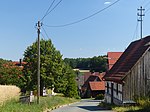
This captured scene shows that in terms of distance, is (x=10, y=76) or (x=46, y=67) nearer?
(x=46, y=67)

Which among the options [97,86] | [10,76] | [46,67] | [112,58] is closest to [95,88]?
[97,86]

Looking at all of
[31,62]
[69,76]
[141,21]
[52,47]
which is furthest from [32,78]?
[141,21]

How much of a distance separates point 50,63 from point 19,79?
6.89m

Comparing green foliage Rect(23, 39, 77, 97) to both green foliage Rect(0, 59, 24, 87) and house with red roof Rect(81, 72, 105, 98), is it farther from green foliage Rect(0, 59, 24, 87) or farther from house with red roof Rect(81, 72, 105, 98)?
house with red roof Rect(81, 72, 105, 98)

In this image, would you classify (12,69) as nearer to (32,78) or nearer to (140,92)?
(32,78)

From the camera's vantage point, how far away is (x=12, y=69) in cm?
6053

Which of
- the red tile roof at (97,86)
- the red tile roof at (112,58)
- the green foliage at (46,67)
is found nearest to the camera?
the green foliage at (46,67)

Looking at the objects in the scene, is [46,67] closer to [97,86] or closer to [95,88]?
[95,88]

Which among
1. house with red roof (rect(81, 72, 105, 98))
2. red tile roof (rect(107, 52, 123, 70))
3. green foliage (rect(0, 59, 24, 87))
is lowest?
house with red roof (rect(81, 72, 105, 98))

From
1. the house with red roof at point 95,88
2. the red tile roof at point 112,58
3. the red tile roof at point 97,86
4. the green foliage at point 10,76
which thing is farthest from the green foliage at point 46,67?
the red tile roof at point 97,86

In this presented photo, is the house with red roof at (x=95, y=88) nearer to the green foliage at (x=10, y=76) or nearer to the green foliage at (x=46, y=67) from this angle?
the green foliage at (x=10, y=76)

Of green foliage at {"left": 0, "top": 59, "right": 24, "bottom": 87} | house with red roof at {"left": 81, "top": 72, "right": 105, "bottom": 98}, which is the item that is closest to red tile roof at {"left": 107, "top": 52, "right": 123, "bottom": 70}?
green foliage at {"left": 0, "top": 59, "right": 24, "bottom": 87}

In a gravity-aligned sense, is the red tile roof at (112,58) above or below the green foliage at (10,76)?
above

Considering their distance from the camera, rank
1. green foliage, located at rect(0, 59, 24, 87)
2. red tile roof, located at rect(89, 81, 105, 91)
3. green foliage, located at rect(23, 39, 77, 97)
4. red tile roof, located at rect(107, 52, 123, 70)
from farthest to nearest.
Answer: red tile roof, located at rect(89, 81, 105, 91) → green foliage, located at rect(0, 59, 24, 87) → red tile roof, located at rect(107, 52, 123, 70) → green foliage, located at rect(23, 39, 77, 97)
